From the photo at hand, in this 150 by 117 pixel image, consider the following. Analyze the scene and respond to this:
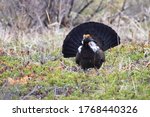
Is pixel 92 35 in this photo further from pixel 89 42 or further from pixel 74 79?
pixel 74 79

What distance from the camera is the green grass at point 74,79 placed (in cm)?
705

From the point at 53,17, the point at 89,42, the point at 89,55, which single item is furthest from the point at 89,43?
the point at 53,17

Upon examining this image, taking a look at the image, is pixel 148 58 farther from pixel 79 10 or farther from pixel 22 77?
pixel 79 10

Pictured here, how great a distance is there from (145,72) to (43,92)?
141cm

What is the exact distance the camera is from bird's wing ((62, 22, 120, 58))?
338 inches

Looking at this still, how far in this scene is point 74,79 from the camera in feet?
25.0

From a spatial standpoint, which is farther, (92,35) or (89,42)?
(92,35)

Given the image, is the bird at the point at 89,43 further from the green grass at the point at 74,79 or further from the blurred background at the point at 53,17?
the blurred background at the point at 53,17

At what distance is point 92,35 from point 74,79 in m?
1.18

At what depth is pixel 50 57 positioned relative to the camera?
9133 mm

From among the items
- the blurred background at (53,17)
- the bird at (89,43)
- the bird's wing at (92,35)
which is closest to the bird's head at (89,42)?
the bird at (89,43)

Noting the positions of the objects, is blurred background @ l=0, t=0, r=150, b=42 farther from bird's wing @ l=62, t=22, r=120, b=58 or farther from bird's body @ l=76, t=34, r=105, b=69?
bird's body @ l=76, t=34, r=105, b=69

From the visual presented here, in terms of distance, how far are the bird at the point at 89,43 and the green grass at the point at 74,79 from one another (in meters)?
0.14

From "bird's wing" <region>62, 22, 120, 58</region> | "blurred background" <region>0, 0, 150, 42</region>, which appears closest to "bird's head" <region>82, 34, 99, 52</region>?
"bird's wing" <region>62, 22, 120, 58</region>
